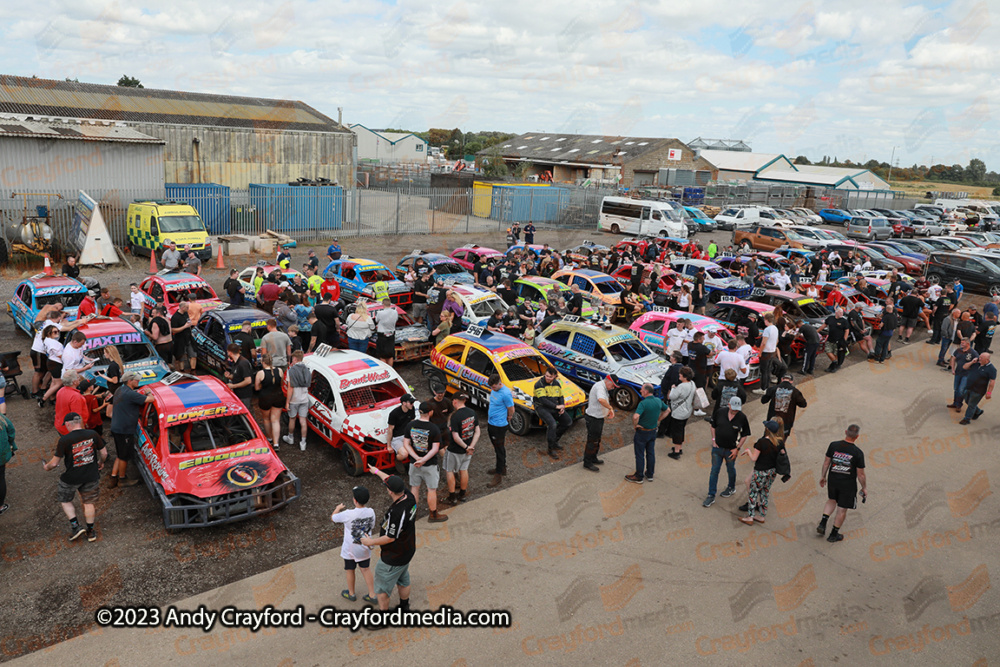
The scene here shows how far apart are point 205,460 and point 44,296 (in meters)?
8.51

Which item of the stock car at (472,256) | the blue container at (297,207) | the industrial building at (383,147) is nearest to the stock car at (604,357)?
the stock car at (472,256)

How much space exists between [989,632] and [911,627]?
0.82m

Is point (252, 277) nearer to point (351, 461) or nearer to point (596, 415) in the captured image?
point (351, 461)

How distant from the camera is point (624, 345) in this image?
1284cm

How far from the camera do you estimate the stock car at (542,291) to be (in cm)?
1683

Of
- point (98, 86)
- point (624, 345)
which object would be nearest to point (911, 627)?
point (624, 345)

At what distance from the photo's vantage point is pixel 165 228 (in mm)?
22406

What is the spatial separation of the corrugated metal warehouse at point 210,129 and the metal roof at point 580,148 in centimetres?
2744

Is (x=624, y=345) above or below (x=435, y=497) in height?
above

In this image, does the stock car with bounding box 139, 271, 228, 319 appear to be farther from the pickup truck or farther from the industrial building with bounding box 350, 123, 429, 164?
the industrial building with bounding box 350, 123, 429, 164

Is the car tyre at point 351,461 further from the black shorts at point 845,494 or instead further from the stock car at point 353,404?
the black shorts at point 845,494

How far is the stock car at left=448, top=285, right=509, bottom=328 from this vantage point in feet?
48.9

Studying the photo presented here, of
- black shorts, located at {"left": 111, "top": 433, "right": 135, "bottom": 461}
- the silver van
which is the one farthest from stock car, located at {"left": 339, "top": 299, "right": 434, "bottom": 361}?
→ the silver van

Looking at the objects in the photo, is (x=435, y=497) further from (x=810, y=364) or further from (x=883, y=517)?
(x=810, y=364)
